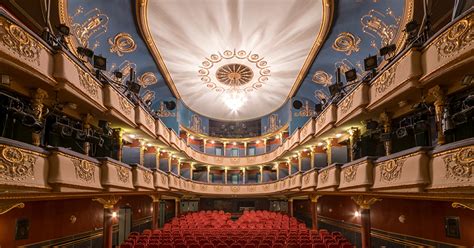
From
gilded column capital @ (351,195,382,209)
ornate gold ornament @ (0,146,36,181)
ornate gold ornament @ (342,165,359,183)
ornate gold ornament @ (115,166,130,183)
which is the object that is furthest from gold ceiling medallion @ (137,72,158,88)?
ornate gold ornament @ (0,146,36,181)

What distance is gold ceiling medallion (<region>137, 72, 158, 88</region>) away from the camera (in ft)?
66.2

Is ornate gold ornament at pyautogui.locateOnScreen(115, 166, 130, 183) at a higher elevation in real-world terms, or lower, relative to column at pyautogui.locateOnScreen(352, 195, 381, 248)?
higher

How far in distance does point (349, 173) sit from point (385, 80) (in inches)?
137

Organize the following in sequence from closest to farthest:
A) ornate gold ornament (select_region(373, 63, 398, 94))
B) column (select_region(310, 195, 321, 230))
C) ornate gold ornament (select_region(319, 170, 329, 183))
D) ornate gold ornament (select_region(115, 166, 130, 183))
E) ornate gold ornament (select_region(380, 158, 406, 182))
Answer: ornate gold ornament (select_region(380, 158, 406, 182))
ornate gold ornament (select_region(373, 63, 398, 94))
ornate gold ornament (select_region(115, 166, 130, 183))
ornate gold ornament (select_region(319, 170, 329, 183))
column (select_region(310, 195, 321, 230))

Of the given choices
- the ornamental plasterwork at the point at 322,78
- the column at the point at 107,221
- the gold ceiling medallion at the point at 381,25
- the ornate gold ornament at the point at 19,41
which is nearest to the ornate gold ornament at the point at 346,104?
the gold ceiling medallion at the point at 381,25

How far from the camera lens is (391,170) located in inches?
325

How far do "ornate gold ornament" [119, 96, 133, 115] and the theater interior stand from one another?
0.25 feet

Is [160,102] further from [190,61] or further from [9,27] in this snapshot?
[9,27]

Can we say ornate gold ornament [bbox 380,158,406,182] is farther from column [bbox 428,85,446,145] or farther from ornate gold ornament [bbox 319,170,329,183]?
ornate gold ornament [bbox 319,170,329,183]

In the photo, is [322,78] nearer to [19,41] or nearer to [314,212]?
[314,212]

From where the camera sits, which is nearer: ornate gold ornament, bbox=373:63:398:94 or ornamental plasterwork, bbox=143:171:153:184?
ornate gold ornament, bbox=373:63:398:94

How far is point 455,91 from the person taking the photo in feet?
25.9

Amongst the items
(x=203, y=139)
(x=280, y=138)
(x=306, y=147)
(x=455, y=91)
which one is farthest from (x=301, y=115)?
(x=455, y=91)

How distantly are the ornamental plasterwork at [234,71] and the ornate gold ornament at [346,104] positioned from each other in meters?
8.10
